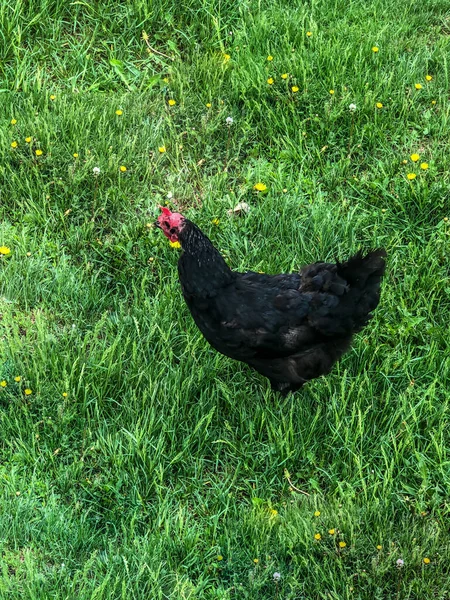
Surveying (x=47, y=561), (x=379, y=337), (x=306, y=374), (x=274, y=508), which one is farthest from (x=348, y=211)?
(x=47, y=561)

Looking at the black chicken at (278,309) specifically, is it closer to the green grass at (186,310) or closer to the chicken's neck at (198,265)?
the chicken's neck at (198,265)

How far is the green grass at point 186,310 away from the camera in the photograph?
3529mm

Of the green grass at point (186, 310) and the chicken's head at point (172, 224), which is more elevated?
the chicken's head at point (172, 224)

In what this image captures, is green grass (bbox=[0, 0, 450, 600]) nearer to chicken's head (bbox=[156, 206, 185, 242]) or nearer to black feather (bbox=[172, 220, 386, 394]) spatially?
black feather (bbox=[172, 220, 386, 394])

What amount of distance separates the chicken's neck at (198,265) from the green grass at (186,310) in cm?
47

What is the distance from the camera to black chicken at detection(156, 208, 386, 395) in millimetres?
3812

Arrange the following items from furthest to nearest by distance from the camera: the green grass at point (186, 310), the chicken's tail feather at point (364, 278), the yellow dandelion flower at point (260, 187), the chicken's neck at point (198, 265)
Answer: the yellow dandelion flower at point (260, 187) → the chicken's neck at point (198, 265) → the chicken's tail feather at point (364, 278) → the green grass at point (186, 310)

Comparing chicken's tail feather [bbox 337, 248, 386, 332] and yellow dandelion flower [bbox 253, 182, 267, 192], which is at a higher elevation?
chicken's tail feather [bbox 337, 248, 386, 332]

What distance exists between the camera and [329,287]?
3.87 metres

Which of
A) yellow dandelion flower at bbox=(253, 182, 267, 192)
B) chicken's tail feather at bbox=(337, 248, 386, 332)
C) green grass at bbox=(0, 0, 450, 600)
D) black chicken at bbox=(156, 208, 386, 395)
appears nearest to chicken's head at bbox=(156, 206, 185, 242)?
black chicken at bbox=(156, 208, 386, 395)

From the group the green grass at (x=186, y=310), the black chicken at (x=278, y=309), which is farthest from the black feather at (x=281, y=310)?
the green grass at (x=186, y=310)

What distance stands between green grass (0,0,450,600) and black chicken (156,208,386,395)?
0.25 meters

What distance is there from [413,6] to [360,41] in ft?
2.60

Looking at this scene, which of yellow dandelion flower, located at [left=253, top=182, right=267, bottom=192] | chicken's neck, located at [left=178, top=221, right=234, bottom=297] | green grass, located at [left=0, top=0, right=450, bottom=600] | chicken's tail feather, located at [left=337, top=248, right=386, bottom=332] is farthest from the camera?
yellow dandelion flower, located at [left=253, top=182, right=267, bottom=192]
